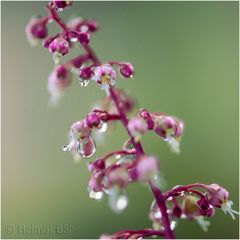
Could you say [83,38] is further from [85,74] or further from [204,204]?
[204,204]

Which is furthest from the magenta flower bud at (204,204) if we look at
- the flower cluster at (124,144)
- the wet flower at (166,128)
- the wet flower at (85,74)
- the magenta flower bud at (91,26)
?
the magenta flower bud at (91,26)

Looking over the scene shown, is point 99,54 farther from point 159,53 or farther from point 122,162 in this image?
point 122,162

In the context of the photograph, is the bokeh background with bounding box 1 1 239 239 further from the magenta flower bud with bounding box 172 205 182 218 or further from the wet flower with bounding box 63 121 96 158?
the wet flower with bounding box 63 121 96 158

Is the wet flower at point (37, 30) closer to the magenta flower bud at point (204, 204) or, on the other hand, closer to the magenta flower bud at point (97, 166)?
the magenta flower bud at point (97, 166)

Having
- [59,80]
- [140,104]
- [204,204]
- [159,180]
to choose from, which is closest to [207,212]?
[204,204]

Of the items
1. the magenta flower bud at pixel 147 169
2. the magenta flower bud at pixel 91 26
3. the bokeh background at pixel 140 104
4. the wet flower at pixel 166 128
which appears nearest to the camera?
the magenta flower bud at pixel 147 169

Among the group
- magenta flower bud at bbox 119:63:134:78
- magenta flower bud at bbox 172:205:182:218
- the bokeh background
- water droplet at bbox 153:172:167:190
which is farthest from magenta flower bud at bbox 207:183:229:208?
the bokeh background
